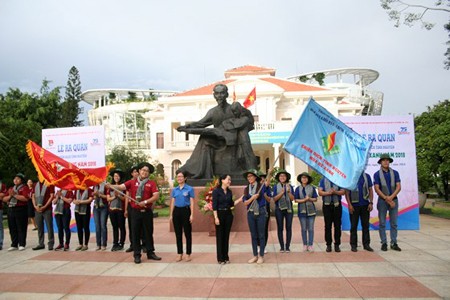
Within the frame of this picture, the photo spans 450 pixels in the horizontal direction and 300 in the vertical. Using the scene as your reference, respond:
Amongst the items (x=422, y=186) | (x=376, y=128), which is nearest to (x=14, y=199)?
(x=376, y=128)

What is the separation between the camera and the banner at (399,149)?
32.9ft

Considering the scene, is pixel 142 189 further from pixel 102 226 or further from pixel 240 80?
pixel 240 80

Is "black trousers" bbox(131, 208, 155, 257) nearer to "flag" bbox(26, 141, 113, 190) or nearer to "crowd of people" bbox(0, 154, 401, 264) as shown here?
"crowd of people" bbox(0, 154, 401, 264)

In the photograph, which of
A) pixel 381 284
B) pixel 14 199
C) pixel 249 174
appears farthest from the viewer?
pixel 14 199

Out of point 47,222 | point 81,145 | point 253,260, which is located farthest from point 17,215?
point 253,260

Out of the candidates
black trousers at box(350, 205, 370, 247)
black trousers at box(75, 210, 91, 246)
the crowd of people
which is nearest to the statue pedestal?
the crowd of people

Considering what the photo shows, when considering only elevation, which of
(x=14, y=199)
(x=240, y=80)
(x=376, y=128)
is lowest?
(x=14, y=199)

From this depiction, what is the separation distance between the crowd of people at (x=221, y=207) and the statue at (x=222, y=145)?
96.5 inches

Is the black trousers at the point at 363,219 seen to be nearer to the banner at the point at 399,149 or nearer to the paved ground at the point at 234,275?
the paved ground at the point at 234,275

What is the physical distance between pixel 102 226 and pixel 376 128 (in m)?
7.35

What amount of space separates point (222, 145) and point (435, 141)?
2011 cm

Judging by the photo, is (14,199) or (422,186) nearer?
(14,199)

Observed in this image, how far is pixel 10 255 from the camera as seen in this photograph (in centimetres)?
790

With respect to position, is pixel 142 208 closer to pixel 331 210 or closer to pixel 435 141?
pixel 331 210
